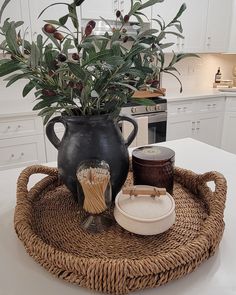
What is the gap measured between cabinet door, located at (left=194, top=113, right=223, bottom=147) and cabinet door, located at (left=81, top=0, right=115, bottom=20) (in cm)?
150

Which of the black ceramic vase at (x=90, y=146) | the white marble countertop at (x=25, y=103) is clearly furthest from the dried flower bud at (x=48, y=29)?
the white marble countertop at (x=25, y=103)

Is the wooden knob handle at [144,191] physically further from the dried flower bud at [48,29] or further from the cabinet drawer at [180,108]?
the cabinet drawer at [180,108]

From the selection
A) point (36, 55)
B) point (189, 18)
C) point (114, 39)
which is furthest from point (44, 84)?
→ point (189, 18)

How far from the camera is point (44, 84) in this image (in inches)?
23.2

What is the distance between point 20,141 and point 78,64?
1.89 metres

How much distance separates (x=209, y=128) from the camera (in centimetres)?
321

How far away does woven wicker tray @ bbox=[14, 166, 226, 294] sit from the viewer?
19.4 inches

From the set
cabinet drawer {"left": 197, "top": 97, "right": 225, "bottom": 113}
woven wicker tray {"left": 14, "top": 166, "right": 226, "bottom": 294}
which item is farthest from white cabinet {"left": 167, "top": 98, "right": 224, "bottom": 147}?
woven wicker tray {"left": 14, "top": 166, "right": 226, "bottom": 294}

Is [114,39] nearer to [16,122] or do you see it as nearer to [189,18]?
[16,122]

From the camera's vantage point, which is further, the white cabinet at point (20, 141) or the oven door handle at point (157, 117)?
the oven door handle at point (157, 117)

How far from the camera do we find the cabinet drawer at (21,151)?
223 centimetres

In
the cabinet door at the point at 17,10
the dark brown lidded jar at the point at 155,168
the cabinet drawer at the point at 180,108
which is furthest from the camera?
the cabinet drawer at the point at 180,108

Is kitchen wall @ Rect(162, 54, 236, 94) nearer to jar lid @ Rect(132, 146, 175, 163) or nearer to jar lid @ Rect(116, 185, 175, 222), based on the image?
jar lid @ Rect(132, 146, 175, 163)

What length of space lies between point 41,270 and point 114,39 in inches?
21.3
